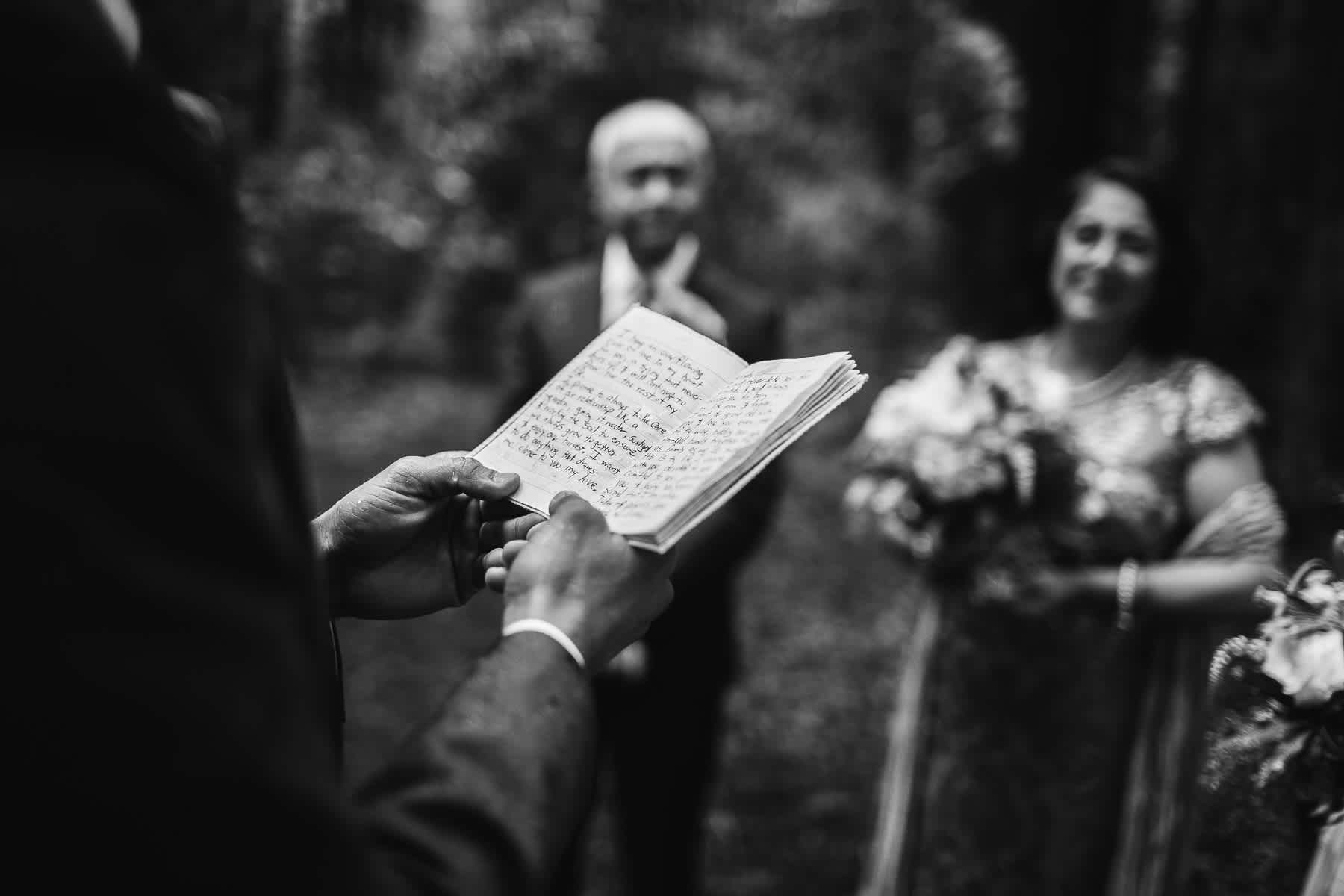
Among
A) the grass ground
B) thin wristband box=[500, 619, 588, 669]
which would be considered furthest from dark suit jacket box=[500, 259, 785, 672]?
thin wristband box=[500, 619, 588, 669]

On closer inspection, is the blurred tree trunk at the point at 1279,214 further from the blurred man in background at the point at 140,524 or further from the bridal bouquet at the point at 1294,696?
the blurred man in background at the point at 140,524

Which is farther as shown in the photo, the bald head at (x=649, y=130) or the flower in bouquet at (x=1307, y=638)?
the bald head at (x=649, y=130)

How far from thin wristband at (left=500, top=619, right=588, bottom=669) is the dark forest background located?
1122 millimetres

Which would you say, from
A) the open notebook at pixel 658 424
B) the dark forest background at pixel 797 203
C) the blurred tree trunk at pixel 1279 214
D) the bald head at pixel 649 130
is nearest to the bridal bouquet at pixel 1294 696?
the dark forest background at pixel 797 203

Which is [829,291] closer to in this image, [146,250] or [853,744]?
[853,744]

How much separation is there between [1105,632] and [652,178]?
191cm

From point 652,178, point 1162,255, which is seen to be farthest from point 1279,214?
point 652,178

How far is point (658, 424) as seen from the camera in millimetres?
1402

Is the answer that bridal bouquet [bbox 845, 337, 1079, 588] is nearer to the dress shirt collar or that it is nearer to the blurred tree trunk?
the blurred tree trunk

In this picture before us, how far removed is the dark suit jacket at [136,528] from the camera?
2.15 feet

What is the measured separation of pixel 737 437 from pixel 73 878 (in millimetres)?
758

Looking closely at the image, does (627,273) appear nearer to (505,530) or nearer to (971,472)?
(971,472)

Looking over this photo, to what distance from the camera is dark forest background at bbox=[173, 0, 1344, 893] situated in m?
3.35

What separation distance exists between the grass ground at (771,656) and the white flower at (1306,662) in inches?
94.6
